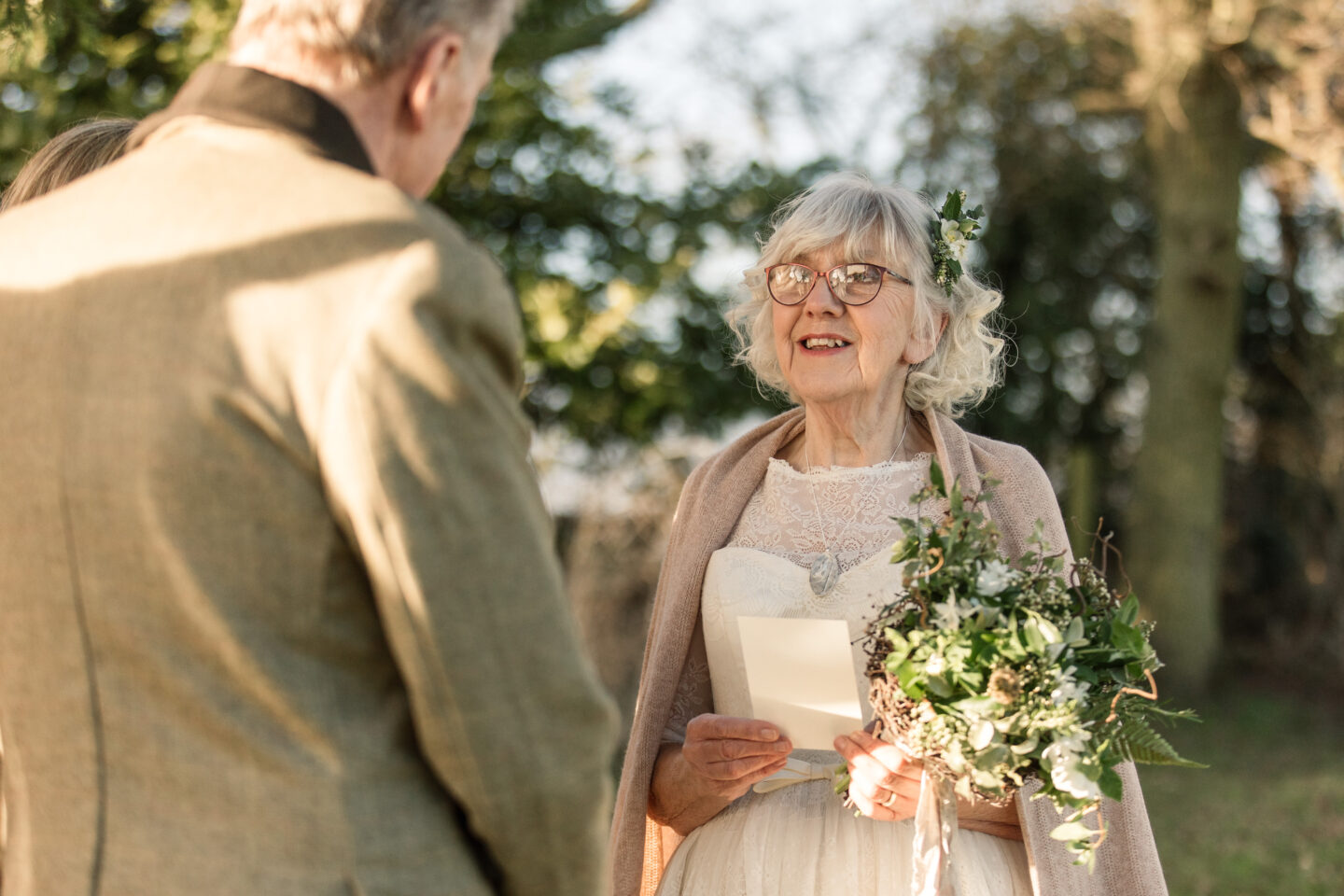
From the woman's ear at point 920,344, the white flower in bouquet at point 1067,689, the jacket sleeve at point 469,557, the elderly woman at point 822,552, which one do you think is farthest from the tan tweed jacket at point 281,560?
the woman's ear at point 920,344

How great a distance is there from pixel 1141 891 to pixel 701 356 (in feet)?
19.7

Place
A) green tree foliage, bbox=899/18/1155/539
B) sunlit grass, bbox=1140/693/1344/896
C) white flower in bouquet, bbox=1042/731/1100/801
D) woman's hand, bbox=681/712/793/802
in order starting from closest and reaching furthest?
white flower in bouquet, bbox=1042/731/1100/801 → woman's hand, bbox=681/712/793/802 → sunlit grass, bbox=1140/693/1344/896 → green tree foliage, bbox=899/18/1155/539

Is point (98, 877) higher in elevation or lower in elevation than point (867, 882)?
higher

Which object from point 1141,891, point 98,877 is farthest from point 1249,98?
point 98,877

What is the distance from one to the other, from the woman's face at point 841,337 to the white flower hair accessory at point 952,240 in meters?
0.10

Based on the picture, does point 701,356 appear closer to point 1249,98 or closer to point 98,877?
point 1249,98

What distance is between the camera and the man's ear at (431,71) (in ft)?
4.64

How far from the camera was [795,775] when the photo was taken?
260cm

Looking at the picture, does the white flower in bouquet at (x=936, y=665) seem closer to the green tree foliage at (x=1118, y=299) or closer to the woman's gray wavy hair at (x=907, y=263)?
the woman's gray wavy hair at (x=907, y=263)

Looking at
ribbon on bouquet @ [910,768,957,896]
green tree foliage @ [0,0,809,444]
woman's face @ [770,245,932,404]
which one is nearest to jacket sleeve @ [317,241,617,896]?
ribbon on bouquet @ [910,768,957,896]

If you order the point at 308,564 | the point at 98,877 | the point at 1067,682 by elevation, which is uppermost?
the point at 308,564

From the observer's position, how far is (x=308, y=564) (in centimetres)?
126

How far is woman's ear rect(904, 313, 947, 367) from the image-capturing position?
9.33 ft

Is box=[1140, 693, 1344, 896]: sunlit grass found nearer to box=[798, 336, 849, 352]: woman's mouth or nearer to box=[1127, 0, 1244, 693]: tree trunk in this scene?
box=[1127, 0, 1244, 693]: tree trunk
